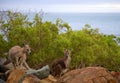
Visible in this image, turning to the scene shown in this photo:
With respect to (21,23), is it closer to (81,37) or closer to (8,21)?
(8,21)

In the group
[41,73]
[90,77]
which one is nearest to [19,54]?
[41,73]

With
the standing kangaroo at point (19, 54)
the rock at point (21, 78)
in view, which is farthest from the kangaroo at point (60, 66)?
the rock at point (21, 78)

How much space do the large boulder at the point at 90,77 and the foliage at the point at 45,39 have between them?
31.1 feet

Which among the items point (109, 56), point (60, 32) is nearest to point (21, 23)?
point (60, 32)

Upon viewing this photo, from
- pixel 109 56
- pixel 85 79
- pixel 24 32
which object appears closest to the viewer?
pixel 85 79

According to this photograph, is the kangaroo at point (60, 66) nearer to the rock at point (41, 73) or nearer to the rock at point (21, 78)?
the rock at point (41, 73)

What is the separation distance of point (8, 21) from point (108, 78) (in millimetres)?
14943

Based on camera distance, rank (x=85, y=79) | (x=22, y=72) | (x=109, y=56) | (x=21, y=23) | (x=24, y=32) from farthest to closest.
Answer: (x=109, y=56) < (x=21, y=23) < (x=24, y=32) < (x=22, y=72) < (x=85, y=79)

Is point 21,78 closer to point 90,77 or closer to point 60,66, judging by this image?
point 90,77

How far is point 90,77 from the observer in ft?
54.7

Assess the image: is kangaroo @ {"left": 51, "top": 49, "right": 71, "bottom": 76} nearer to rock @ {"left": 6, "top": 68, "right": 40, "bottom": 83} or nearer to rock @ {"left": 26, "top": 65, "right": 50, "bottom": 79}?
rock @ {"left": 26, "top": 65, "right": 50, "bottom": 79}

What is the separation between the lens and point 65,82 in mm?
16922

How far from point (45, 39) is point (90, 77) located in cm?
1199

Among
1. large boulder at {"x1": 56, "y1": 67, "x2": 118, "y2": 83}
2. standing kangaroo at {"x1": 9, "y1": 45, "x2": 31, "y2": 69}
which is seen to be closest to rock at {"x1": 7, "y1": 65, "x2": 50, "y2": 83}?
standing kangaroo at {"x1": 9, "y1": 45, "x2": 31, "y2": 69}
